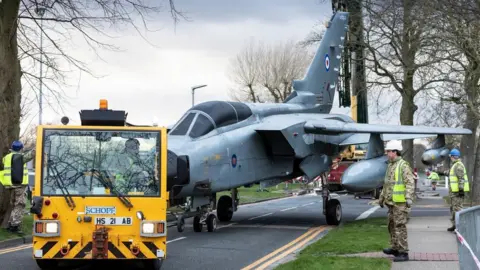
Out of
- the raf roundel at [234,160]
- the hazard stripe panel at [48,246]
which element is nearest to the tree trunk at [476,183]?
the raf roundel at [234,160]

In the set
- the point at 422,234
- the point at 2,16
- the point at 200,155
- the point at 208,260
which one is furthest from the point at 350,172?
the point at 2,16

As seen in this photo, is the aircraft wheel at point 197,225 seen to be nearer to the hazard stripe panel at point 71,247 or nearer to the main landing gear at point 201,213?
the main landing gear at point 201,213

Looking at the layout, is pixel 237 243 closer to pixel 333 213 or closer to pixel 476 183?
pixel 333 213

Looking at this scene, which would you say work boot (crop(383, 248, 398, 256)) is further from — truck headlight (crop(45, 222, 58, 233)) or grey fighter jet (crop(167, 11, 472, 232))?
truck headlight (crop(45, 222, 58, 233))

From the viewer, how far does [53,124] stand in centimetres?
1009

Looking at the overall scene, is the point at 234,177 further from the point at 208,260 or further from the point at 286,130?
the point at 208,260

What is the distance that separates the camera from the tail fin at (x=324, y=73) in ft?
75.2

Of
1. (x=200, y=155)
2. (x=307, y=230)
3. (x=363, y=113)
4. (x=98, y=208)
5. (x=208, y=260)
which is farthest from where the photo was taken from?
(x=363, y=113)

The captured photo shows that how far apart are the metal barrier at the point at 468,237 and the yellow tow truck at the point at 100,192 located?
3.98 meters

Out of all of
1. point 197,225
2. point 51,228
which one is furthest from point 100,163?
point 197,225

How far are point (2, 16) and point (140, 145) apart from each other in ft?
25.2

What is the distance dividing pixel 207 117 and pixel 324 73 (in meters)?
7.88

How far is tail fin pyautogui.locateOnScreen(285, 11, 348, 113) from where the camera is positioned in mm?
22922

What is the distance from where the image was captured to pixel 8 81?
52.4 ft
